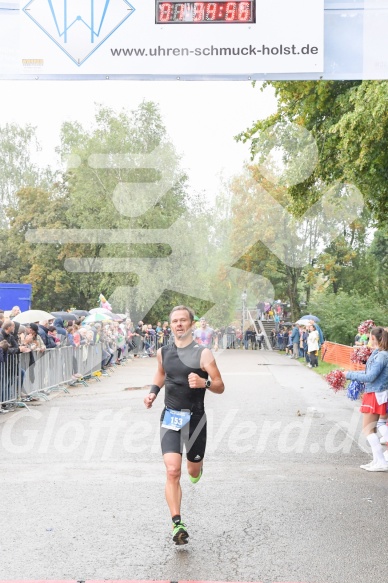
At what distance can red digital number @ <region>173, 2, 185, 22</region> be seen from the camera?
7785 mm

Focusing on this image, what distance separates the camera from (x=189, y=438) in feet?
20.9

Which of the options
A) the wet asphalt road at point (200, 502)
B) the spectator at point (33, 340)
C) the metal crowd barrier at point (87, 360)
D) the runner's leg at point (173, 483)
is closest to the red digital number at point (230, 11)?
the runner's leg at point (173, 483)

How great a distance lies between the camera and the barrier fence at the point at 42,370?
Answer: 1454 cm

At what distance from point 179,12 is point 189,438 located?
13.1 ft

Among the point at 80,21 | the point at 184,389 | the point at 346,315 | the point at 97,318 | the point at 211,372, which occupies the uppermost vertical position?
the point at 80,21

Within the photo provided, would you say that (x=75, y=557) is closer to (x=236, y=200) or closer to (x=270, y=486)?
(x=270, y=486)

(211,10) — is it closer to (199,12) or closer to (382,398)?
(199,12)

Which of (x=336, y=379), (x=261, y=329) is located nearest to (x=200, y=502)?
(x=336, y=379)

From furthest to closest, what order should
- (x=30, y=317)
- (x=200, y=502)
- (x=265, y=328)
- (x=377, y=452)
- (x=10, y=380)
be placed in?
(x=265, y=328) < (x=30, y=317) < (x=10, y=380) < (x=377, y=452) < (x=200, y=502)

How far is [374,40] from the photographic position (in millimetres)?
8148

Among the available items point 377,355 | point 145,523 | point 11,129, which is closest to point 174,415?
point 145,523

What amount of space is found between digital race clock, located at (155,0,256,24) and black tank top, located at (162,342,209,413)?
10.6ft

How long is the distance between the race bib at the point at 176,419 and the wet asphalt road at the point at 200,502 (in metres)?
0.80

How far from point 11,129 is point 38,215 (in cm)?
1008
